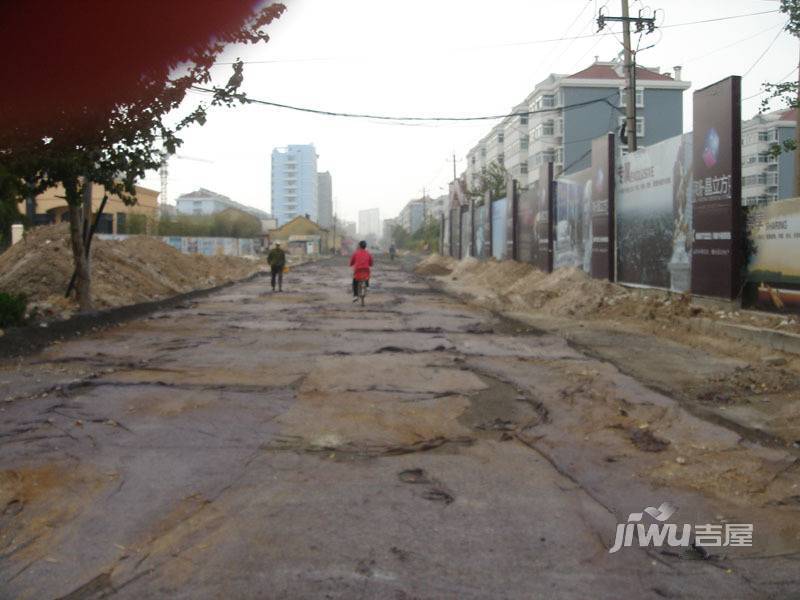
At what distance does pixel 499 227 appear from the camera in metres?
35.4

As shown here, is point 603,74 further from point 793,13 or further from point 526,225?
point 793,13

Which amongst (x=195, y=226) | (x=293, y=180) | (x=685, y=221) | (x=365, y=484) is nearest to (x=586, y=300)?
(x=685, y=221)

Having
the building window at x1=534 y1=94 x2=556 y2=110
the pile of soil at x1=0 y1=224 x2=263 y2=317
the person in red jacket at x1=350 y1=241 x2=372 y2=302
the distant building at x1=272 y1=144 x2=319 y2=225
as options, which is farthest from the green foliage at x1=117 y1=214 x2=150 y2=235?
the distant building at x1=272 y1=144 x2=319 y2=225

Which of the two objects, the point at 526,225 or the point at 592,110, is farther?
the point at 592,110

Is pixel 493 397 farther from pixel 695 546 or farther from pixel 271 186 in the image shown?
pixel 271 186

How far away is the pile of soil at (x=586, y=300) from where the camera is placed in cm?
1262

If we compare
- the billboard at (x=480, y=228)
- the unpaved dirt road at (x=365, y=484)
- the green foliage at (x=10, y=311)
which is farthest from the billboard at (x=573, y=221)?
the green foliage at (x=10, y=311)

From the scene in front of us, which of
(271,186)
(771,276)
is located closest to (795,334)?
(771,276)

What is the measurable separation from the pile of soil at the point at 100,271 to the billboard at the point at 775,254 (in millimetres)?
12610

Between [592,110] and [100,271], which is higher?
[592,110]

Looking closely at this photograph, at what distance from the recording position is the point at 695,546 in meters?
3.94

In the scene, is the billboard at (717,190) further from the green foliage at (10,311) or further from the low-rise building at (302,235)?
the low-rise building at (302,235)

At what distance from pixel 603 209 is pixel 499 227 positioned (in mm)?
15752

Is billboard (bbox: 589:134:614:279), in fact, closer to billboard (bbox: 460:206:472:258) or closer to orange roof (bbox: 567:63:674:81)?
billboard (bbox: 460:206:472:258)
